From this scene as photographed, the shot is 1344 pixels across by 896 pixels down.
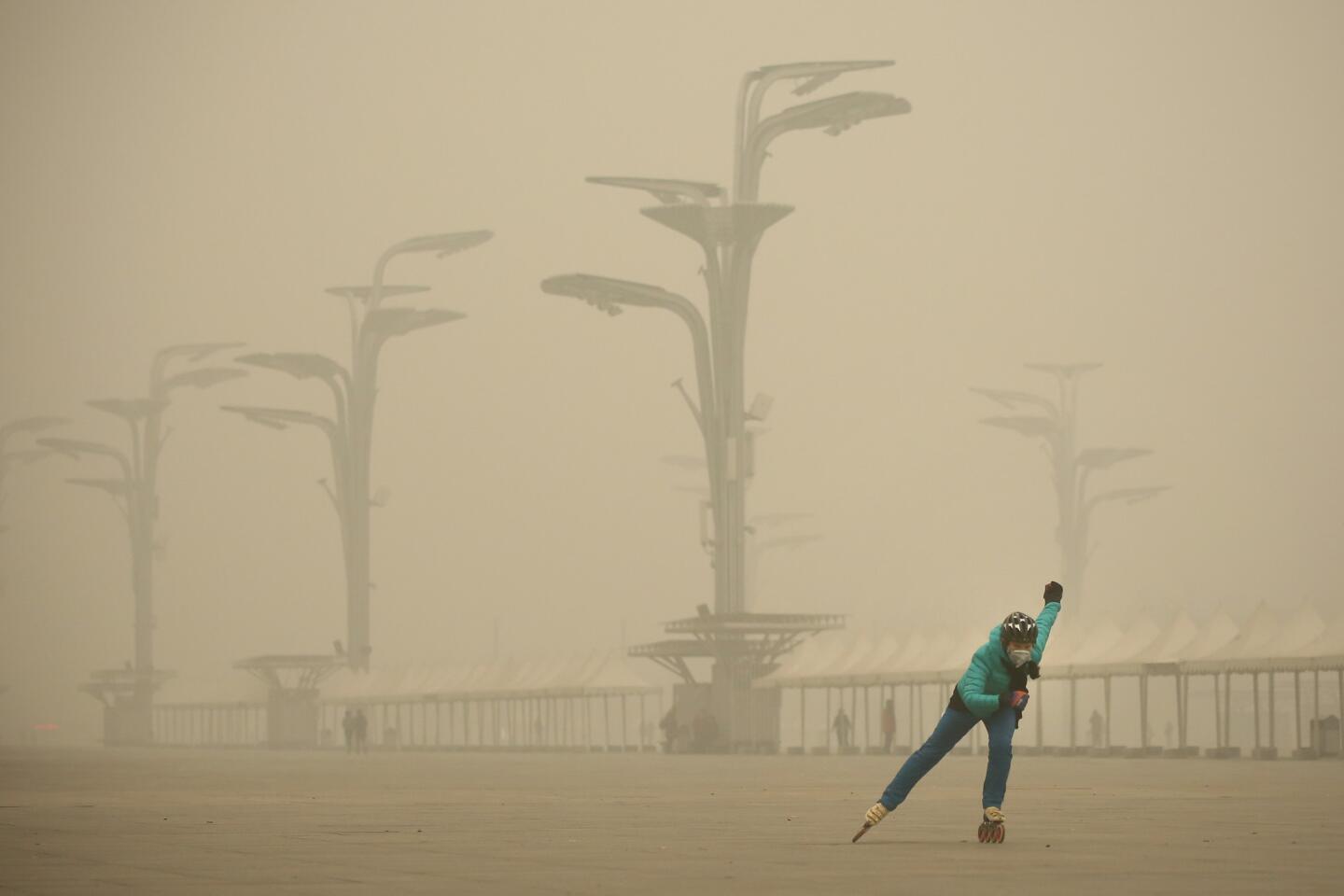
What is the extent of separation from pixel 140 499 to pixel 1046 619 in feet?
345

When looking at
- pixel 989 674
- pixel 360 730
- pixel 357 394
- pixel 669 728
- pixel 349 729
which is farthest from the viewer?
pixel 357 394

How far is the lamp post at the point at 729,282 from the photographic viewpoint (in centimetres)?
7062

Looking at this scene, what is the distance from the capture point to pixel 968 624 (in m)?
68.7

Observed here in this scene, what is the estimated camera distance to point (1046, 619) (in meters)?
18.1

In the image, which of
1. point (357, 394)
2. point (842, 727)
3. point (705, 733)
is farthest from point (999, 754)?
point (357, 394)

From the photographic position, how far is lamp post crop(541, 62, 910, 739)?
70625 mm

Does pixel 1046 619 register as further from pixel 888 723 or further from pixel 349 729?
pixel 349 729

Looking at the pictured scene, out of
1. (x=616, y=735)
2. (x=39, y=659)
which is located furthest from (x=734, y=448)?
(x=616, y=735)

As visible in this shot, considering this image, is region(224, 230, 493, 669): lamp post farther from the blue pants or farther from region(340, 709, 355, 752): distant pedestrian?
the blue pants

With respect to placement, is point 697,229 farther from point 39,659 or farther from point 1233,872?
point 39,659

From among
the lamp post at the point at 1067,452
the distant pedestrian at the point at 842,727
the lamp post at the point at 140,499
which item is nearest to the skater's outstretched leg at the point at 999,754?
the distant pedestrian at the point at 842,727

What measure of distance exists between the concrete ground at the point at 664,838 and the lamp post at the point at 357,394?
62277 millimetres

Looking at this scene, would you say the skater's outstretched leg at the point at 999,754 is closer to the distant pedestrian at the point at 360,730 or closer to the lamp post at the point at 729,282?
the lamp post at the point at 729,282

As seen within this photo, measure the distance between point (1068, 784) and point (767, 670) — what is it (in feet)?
135
